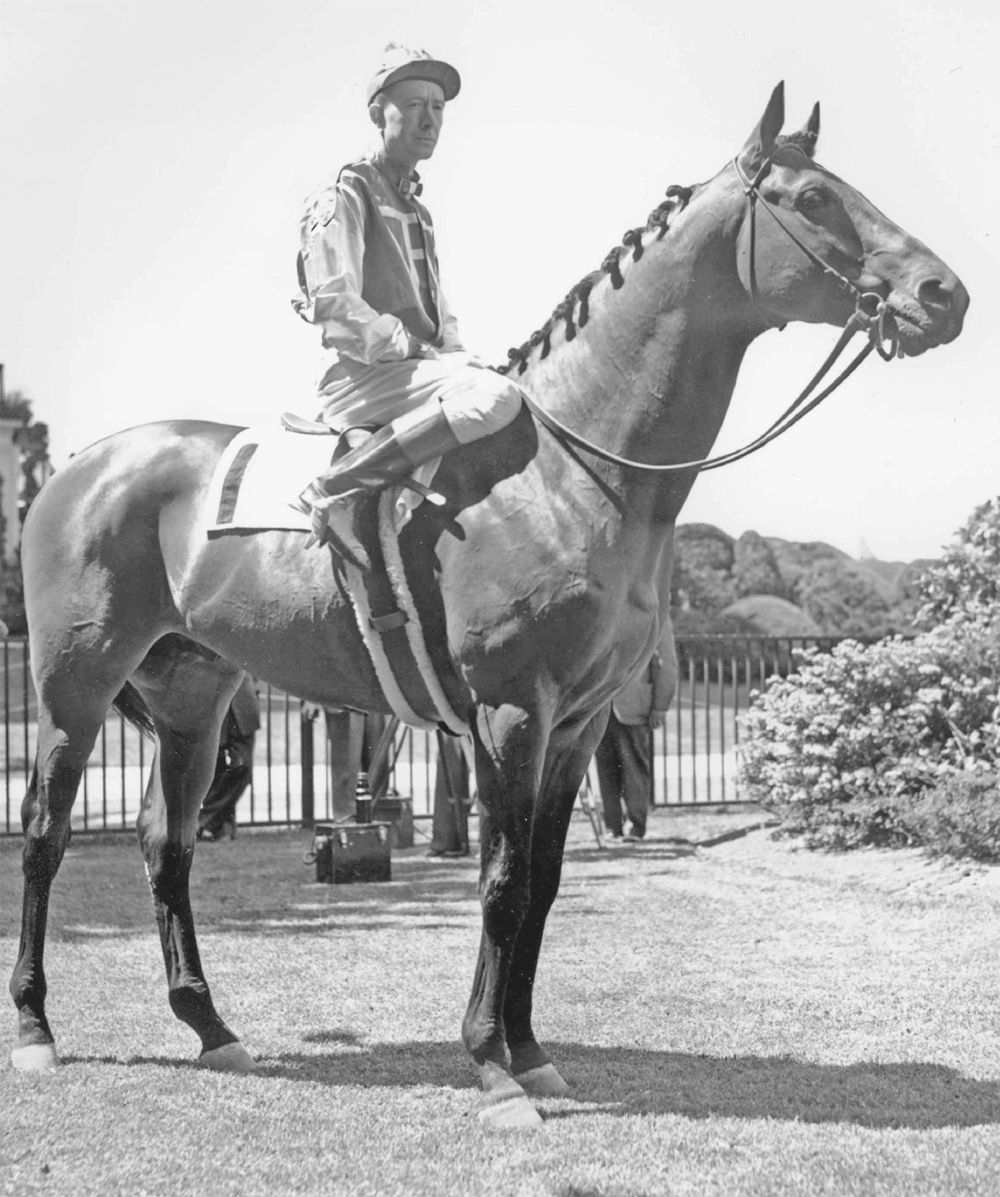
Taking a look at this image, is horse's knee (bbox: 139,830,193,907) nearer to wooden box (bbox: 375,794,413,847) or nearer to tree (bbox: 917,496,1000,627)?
Result: wooden box (bbox: 375,794,413,847)

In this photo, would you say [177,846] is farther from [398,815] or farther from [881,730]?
[881,730]

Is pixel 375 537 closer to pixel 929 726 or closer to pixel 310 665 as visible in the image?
pixel 310 665

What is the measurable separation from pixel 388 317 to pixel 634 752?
782 centimetres

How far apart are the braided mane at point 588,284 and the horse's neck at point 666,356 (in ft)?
0.14

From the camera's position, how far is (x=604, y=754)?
12336 mm

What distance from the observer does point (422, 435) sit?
181 inches

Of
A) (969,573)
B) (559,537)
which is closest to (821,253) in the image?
(559,537)

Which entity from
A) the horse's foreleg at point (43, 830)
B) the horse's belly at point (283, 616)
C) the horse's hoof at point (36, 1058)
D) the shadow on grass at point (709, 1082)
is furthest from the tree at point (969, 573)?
the horse's hoof at point (36, 1058)

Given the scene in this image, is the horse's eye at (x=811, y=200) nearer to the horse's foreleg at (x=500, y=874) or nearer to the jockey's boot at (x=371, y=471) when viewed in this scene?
the jockey's boot at (x=371, y=471)

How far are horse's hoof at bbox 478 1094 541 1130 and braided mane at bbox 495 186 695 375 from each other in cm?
237

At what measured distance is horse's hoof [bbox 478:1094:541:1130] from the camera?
441cm

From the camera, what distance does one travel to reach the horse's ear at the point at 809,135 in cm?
455

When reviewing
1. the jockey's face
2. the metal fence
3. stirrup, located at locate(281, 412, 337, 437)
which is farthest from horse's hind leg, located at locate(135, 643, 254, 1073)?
the metal fence

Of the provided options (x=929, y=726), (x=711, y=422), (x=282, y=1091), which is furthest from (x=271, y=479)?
(x=929, y=726)
